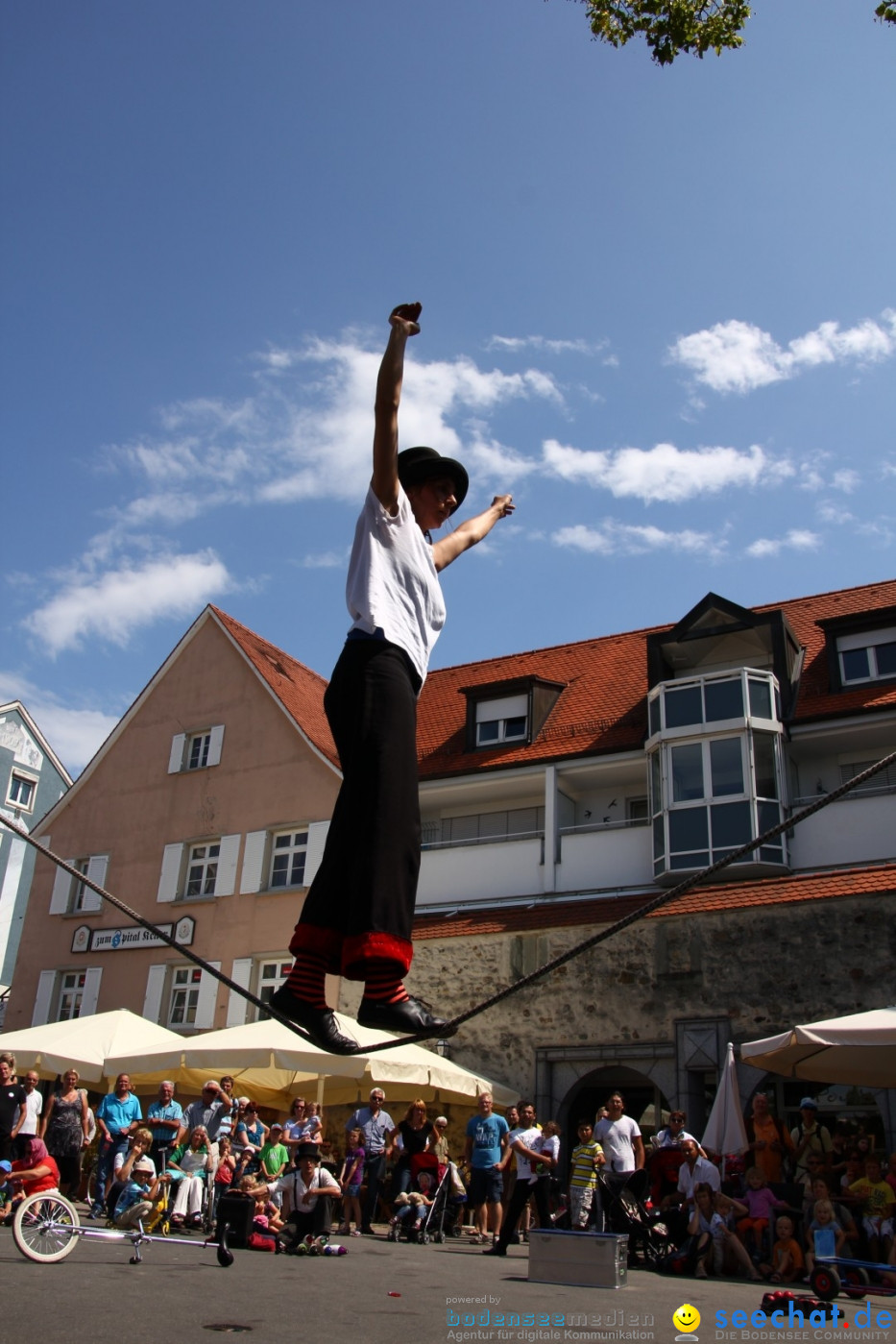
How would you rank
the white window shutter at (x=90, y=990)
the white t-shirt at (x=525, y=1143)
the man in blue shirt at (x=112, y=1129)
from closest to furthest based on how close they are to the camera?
the white t-shirt at (x=525, y=1143) < the man in blue shirt at (x=112, y=1129) < the white window shutter at (x=90, y=990)

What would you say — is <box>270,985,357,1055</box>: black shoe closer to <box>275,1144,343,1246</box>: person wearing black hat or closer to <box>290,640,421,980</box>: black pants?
<box>290,640,421,980</box>: black pants

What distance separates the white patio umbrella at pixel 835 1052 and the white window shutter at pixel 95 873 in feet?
52.7

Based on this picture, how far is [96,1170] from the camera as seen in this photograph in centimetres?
1288

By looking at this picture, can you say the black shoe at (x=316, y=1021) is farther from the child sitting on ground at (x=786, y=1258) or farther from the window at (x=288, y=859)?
the window at (x=288, y=859)

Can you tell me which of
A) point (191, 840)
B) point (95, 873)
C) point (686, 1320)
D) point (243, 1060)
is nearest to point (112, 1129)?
point (243, 1060)

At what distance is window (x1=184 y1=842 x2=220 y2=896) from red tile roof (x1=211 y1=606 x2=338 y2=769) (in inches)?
117

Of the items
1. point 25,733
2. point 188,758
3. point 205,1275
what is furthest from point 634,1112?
point 25,733

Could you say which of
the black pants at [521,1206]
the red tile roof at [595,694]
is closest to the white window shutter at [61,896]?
the red tile roof at [595,694]

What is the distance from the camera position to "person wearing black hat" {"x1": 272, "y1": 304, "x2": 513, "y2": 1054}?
7.90ft

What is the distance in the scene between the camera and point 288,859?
22188 millimetres

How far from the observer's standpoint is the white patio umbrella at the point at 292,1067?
13.2 metres

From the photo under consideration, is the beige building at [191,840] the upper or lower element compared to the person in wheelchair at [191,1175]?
upper

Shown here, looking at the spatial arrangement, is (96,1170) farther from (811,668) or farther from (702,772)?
(811,668)

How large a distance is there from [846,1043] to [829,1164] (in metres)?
1.31
